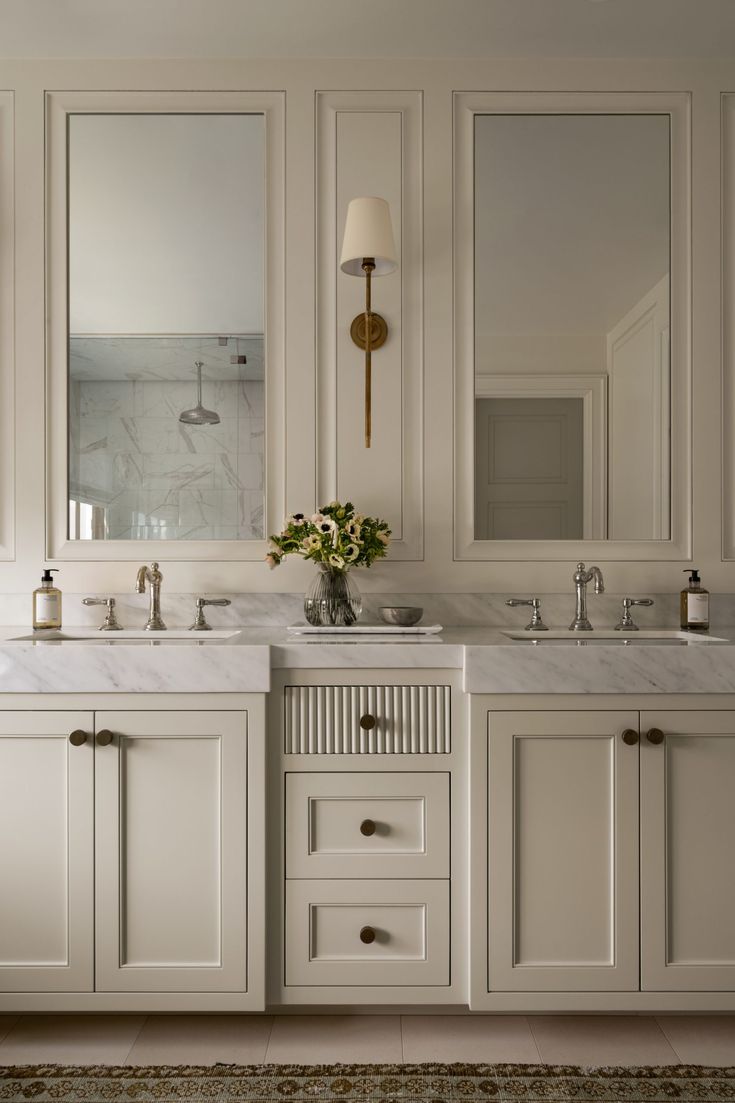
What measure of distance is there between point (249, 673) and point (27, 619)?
2.81ft

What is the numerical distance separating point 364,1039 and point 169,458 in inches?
→ 59.7

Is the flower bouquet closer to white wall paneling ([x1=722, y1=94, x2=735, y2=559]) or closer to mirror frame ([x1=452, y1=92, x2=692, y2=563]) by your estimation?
mirror frame ([x1=452, y1=92, x2=692, y2=563])

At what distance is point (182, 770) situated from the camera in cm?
171

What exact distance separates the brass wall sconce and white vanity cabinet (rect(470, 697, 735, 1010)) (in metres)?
0.99

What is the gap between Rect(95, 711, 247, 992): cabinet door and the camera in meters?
1.70

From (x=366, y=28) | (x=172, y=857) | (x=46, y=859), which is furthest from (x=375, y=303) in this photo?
(x=46, y=859)

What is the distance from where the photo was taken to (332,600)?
200 cm

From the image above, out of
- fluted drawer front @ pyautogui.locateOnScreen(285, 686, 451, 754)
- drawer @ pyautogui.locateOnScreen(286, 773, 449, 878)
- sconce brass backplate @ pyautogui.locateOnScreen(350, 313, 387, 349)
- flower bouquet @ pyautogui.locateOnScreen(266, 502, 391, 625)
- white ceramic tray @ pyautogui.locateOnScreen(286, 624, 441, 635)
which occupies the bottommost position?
drawer @ pyautogui.locateOnScreen(286, 773, 449, 878)

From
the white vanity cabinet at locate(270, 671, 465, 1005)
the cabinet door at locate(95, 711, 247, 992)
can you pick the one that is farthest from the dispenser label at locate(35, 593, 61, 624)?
the white vanity cabinet at locate(270, 671, 465, 1005)

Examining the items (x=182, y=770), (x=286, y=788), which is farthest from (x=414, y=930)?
(x=182, y=770)

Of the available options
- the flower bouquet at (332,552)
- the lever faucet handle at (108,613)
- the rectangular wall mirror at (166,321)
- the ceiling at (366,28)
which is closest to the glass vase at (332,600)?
the flower bouquet at (332,552)

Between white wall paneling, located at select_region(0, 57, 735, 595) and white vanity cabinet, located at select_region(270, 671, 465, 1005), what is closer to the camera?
white vanity cabinet, located at select_region(270, 671, 465, 1005)

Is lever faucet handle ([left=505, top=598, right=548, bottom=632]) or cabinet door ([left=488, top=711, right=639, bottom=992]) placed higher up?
lever faucet handle ([left=505, top=598, right=548, bottom=632])

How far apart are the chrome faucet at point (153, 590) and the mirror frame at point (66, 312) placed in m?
0.08
